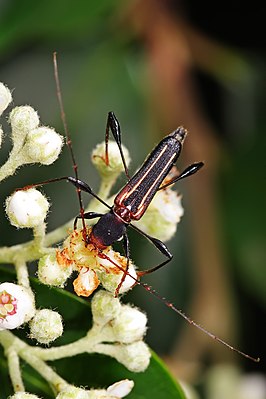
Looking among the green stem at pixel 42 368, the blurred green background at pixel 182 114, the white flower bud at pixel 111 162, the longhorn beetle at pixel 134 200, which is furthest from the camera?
the blurred green background at pixel 182 114

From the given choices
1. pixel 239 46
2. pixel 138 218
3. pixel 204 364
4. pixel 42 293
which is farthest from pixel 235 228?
pixel 42 293

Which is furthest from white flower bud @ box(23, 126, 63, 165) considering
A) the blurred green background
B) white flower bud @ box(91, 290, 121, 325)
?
the blurred green background

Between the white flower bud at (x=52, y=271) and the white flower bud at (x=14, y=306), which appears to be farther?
the white flower bud at (x=52, y=271)

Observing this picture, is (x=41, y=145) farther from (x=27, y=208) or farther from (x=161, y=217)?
(x=161, y=217)

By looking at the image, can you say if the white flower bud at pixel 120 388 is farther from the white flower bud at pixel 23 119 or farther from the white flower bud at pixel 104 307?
the white flower bud at pixel 23 119

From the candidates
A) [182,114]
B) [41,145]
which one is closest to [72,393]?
[41,145]

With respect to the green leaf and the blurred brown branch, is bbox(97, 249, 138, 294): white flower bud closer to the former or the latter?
the green leaf

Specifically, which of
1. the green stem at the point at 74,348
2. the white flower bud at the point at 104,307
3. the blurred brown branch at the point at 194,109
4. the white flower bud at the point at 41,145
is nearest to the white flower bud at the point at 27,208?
the white flower bud at the point at 41,145
